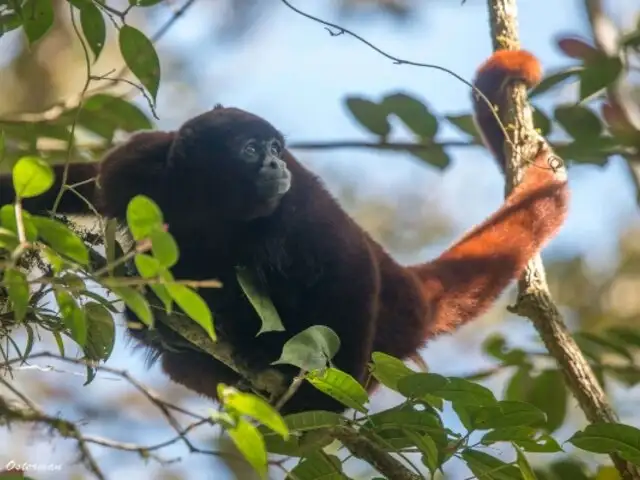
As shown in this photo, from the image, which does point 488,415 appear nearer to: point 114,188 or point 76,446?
point 76,446

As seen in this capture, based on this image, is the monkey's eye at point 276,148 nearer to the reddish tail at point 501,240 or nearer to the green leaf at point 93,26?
the reddish tail at point 501,240

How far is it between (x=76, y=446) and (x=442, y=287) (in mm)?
1812

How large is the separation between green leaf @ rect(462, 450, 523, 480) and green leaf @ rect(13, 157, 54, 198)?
90 centimetres

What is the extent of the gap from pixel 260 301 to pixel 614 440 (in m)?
0.83

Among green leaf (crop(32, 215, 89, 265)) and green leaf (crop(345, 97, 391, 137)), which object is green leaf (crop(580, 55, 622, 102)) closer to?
green leaf (crop(345, 97, 391, 137))

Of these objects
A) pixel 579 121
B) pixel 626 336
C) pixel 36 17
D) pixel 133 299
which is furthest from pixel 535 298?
pixel 133 299

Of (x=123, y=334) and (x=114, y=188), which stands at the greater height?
(x=114, y=188)

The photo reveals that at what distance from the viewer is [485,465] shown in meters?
1.67

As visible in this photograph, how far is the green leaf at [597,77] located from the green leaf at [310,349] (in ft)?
4.61

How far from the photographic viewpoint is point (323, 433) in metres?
1.77

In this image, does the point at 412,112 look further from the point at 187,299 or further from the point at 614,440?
the point at 187,299

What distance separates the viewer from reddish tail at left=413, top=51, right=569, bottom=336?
294cm

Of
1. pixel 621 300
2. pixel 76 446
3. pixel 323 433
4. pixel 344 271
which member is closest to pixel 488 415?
pixel 323 433

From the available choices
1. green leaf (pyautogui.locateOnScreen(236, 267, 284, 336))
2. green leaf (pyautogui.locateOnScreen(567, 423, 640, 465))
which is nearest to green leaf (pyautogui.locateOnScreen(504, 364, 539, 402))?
green leaf (pyautogui.locateOnScreen(236, 267, 284, 336))
